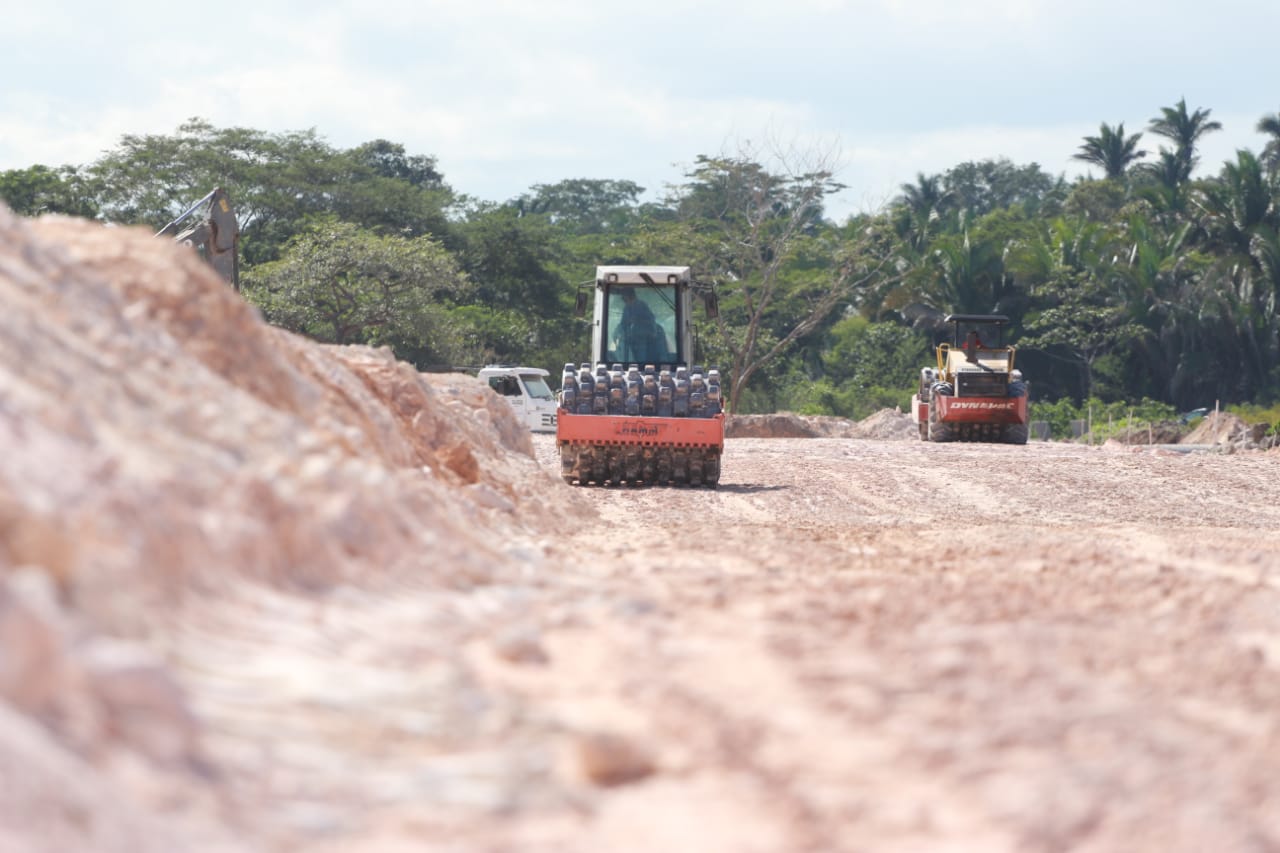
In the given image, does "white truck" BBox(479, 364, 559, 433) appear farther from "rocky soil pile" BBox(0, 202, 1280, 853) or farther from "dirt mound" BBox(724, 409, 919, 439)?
"rocky soil pile" BBox(0, 202, 1280, 853)

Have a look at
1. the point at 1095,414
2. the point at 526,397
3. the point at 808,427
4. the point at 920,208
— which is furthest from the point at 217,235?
the point at 920,208

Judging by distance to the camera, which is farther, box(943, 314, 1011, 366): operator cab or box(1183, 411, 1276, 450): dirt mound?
box(1183, 411, 1276, 450): dirt mound

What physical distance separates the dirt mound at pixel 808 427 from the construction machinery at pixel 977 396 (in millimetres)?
6171

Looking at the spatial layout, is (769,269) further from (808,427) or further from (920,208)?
(920,208)

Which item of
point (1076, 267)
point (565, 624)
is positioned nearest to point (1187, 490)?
point (565, 624)

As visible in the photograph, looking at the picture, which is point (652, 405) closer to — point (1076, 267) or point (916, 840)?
point (916, 840)

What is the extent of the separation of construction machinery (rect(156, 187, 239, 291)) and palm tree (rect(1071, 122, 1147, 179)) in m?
52.0

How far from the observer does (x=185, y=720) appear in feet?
10.9

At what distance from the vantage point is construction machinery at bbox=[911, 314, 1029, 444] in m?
26.5

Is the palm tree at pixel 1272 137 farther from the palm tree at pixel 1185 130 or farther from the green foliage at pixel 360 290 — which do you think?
the green foliage at pixel 360 290

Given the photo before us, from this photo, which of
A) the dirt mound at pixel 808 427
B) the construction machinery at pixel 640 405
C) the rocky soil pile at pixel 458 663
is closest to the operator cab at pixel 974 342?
the dirt mound at pixel 808 427

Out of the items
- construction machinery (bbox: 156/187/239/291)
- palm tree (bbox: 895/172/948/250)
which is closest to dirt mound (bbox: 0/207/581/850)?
construction machinery (bbox: 156/187/239/291)

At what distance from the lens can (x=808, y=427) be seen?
117ft

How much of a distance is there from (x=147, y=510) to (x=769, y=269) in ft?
114
